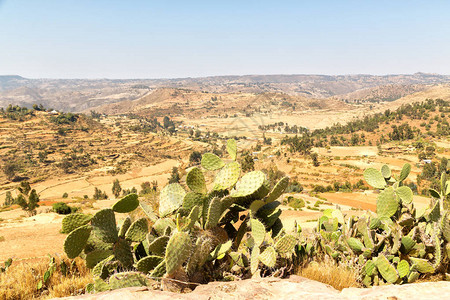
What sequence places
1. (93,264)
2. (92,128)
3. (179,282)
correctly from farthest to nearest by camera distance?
(92,128) < (93,264) < (179,282)

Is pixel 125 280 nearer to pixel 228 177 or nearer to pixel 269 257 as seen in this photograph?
pixel 269 257

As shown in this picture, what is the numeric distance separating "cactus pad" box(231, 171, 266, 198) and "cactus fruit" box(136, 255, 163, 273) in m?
1.16


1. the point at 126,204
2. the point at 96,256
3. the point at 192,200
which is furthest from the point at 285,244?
the point at 96,256

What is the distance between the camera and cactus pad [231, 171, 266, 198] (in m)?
3.27

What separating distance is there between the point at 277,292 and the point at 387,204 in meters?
2.79

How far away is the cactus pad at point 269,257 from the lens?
291cm

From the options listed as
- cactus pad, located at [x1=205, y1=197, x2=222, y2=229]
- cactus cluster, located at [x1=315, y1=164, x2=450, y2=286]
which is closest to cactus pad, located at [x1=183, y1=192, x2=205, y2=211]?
cactus pad, located at [x1=205, y1=197, x2=222, y2=229]

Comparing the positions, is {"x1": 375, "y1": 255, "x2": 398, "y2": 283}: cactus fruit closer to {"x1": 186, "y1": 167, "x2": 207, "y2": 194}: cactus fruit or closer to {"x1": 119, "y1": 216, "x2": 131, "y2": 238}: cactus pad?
{"x1": 186, "y1": 167, "x2": 207, "y2": 194}: cactus fruit

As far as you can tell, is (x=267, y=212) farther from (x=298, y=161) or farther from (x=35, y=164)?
(x=35, y=164)

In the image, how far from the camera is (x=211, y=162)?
3.89 m

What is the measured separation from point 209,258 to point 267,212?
3.49ft

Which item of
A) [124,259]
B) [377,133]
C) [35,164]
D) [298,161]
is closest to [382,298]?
[124,259]

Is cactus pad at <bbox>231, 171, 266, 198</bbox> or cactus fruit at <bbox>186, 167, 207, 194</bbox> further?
cactus fruit at <bbox>186, 167, 207, 194</bbox>

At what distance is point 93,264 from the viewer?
3.34 metres
